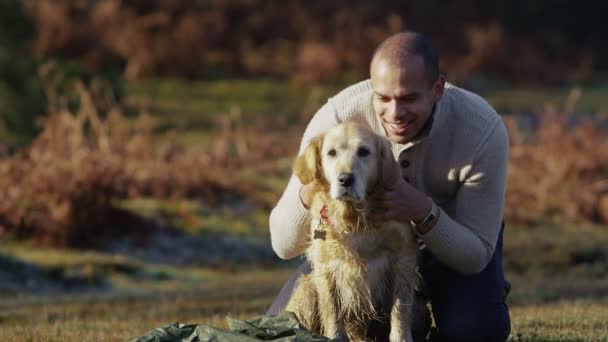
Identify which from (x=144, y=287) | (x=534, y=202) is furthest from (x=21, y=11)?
(x=534, y=202)

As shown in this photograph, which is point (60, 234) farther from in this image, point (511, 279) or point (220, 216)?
point (511, 279)

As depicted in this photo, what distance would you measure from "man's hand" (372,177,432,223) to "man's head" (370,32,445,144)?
39 centimetres

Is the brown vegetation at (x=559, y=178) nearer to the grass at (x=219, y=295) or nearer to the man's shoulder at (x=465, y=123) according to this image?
the grass at (x=219, y=295)

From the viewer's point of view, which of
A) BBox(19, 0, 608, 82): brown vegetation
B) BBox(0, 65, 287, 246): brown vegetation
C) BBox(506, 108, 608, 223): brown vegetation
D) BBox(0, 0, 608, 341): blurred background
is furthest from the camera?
BBox(19, 0, 608, 82): brown vegetation

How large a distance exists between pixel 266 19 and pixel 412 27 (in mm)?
3967

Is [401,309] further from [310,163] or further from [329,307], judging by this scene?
[310,163]

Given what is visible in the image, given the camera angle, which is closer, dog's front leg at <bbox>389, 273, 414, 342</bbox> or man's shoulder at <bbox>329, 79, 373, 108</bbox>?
dog's front leg at <bbox>389, 273, 414, 342</bbox>

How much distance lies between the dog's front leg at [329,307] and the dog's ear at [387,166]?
678 mm

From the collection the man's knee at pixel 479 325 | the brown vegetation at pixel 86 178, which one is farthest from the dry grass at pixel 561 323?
the brown vegetation at pixel 86 178

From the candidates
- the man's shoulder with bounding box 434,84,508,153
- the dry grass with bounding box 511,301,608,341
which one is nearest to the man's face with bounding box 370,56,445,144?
the man's shoulder with bounding box 434,84,508,153

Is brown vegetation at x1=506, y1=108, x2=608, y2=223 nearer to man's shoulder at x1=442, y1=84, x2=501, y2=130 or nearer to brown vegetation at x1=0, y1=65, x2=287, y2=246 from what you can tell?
brown vegetation at x1=0, y1=65, x2=287, y2=246

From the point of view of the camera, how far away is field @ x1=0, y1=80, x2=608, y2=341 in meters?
8.22

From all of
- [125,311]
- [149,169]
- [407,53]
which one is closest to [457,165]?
[407,53]

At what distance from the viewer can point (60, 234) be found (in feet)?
44.4
